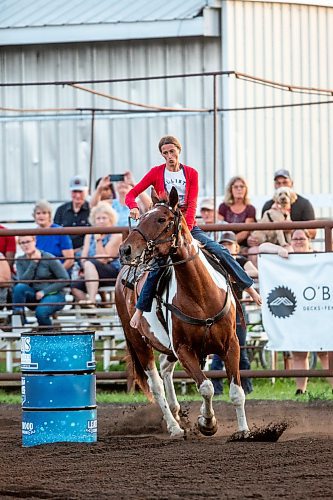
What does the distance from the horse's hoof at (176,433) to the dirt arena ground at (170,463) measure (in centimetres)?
7

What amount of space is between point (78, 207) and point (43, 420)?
612 centimetres

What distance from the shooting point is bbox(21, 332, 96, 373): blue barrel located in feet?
31.8

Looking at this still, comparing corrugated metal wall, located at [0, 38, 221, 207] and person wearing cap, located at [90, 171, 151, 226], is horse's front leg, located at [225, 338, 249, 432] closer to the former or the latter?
person wearing cap, located at [90, 171, 151, 226]

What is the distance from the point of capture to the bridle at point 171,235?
919 cm

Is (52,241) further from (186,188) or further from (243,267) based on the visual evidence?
(186,188)

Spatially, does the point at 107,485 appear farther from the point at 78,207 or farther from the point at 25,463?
the point at 78,207

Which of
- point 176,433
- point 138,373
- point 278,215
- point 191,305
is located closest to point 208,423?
point 176,433

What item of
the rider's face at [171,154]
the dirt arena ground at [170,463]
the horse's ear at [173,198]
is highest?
the rider's face at [171,154]

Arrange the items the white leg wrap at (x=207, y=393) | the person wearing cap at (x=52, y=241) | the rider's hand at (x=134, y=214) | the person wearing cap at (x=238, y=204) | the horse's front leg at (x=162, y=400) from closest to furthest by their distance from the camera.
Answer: the white leg wrap at (x=207, y=393), the rider's hand at (x=134, y=214), the horse's front leg at (x=162, y=400), the person wearing cap at (x=52, y=241), the person wearing cap at (x=238, y=204)

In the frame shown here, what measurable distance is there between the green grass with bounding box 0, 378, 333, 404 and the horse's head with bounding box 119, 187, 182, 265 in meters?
3.62

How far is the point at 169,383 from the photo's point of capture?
10.8 m

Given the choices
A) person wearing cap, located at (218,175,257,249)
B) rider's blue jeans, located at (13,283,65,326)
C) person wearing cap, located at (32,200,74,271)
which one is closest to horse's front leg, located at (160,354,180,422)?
rider's blue jeans, located at (13,283,65,326)

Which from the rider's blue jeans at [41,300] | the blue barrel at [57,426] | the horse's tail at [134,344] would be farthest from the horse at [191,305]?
the rider's blue jeans at [41,300]

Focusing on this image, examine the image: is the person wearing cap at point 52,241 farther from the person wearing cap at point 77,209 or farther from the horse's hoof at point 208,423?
the horse's hoof at point 208,423
